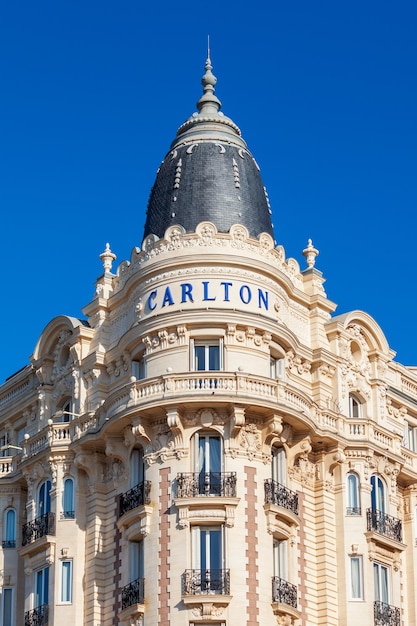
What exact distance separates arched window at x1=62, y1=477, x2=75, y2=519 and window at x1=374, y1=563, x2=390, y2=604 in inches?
426

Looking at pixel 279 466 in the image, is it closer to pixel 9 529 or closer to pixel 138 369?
pixel 138 369

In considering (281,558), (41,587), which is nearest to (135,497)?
Result: (281,558)

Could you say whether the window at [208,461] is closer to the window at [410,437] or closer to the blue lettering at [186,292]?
the blue lettering at [186,292]

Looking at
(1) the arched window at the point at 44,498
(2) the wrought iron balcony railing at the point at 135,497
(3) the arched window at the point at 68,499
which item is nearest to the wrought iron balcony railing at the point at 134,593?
(2) the wrought iron balcony railing at the point at 135,497

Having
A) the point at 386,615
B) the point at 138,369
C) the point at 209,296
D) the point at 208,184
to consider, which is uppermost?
the point at 208,184

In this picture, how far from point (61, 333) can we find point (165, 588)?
13.4m

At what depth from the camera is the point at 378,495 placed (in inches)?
2249

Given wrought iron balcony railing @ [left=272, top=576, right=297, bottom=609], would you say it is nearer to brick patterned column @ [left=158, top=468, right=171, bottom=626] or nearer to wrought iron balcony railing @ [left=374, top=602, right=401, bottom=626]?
brick patterned column @ [left=158, top=468, right=171, bottom=626]

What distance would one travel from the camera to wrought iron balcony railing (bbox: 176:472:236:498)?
51625 mm

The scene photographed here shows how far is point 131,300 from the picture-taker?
57.3 meters

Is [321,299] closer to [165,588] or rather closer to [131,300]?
[131,300]

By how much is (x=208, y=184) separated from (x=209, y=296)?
17.3 ft

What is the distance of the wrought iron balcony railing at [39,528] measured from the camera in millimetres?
55875

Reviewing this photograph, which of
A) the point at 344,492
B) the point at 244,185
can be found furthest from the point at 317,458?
the point at 244,185
